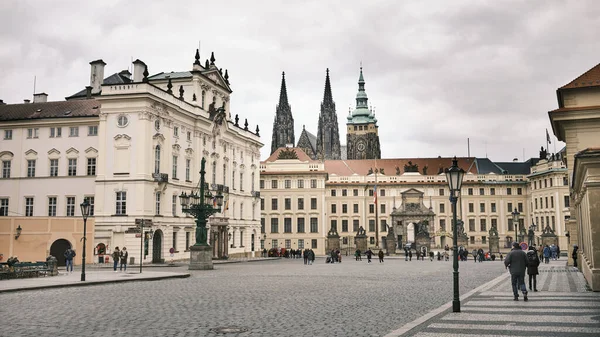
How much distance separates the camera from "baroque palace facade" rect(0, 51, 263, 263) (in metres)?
44.2

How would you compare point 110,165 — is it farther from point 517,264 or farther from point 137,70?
point 517,264

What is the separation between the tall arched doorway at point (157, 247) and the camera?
46.6 meters

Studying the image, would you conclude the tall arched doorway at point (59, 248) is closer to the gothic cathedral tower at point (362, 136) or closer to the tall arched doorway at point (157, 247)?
the tall arched doorway at point (157, 247)

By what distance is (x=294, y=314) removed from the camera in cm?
1377

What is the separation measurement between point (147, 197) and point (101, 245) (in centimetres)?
504

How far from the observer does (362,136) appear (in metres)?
152

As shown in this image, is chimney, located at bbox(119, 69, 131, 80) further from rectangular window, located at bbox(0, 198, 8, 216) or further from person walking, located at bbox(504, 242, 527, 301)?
person walking, located at bbox(504, 242, 527, 301)

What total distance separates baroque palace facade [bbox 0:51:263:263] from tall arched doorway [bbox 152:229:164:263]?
3.2 inches

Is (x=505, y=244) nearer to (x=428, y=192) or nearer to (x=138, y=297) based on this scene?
(x=428, y=192)

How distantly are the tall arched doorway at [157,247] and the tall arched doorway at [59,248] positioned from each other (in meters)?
6.62

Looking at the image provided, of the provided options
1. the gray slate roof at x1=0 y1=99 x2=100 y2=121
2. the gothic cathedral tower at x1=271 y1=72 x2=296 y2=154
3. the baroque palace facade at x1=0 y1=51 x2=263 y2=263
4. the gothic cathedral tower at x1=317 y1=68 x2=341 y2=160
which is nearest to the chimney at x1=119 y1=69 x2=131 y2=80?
the baroque palace facade at x1=0 y1=51 x2=263 y2=263

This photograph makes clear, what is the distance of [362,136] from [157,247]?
359 feet

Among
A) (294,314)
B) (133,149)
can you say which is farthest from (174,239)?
(294,314)

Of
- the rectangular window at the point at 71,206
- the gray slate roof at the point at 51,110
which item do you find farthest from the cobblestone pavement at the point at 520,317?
the gray slate roof at the point at 51,110
